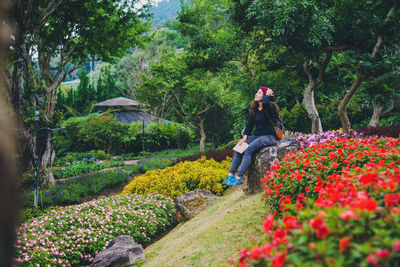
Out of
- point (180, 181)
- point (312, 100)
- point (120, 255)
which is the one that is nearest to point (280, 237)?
A: point (120, 255)

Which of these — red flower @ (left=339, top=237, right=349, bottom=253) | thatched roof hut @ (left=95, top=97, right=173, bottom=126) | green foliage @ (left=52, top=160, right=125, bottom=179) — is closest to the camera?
red flower @ (left=339, top=237, right=349, bottom=253)

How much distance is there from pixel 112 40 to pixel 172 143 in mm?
11714

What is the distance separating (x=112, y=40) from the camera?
11797 millimetres

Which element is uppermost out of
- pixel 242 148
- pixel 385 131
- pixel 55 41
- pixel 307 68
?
pixel 55 41

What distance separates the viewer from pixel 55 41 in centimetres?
1145

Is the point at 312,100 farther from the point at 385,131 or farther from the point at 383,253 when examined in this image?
the point at 383,253

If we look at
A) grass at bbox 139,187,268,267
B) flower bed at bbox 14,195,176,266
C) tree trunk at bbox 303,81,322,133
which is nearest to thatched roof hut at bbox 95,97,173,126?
tree trunk at bbox 303,81,322,133

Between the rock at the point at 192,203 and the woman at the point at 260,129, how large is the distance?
1117 mm

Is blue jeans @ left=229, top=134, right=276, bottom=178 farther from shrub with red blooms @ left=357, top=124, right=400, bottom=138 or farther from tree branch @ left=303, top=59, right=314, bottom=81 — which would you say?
tree branch @ left=303, top=59, right=314, bottom=81

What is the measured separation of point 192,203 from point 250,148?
1.88m

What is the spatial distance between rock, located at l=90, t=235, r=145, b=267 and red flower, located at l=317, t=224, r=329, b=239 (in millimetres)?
3648

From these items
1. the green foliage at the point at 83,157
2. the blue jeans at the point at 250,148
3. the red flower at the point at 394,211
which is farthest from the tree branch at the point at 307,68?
the green foliage at the point at 83,157

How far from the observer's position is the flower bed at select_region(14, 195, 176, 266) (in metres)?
4.45

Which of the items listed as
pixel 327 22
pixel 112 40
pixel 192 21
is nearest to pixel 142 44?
pixel 112 40
